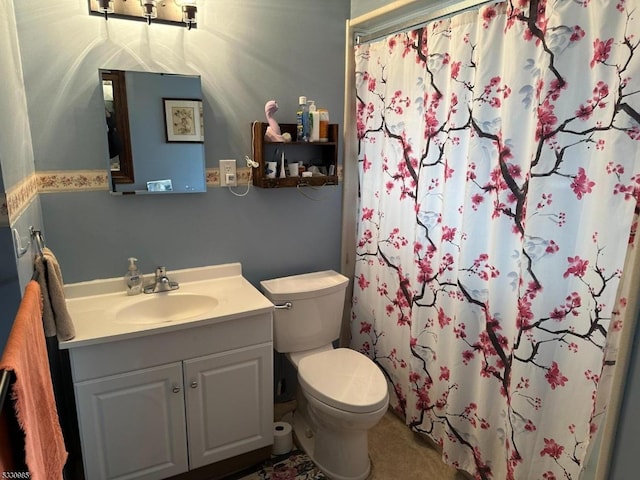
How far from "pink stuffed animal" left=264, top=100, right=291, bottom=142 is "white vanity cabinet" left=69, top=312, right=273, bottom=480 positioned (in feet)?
2.79

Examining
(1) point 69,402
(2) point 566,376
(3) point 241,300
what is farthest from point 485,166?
(1) point 69,402

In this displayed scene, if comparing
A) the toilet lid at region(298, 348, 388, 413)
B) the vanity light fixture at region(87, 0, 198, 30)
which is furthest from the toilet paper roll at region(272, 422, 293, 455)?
the vanity light fixture at region(87, 0, 198, 30)

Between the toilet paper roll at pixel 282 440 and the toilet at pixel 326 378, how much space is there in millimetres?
69

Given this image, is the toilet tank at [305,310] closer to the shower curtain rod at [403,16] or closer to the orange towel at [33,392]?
the orange towel at [33,392]

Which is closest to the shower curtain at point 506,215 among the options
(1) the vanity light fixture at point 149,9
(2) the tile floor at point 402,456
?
(2) the tile floor at point 402,456

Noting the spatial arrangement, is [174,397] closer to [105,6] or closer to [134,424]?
[134,424]

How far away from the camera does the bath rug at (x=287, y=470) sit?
1.95m

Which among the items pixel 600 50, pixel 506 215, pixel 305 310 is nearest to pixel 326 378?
pixel 305 310

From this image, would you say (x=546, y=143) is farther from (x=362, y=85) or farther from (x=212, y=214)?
(x=212, y=214)

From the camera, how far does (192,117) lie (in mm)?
1945

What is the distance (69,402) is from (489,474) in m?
1.86

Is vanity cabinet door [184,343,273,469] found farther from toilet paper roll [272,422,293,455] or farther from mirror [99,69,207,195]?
mirror [99,69,207,195]

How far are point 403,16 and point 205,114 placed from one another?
1062mm

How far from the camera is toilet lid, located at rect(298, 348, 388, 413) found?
5.82 feet
